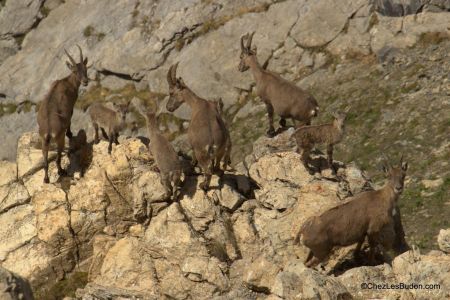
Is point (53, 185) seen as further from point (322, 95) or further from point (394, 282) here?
point (322, 95)

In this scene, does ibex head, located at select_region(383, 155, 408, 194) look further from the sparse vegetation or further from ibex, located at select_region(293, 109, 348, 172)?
the sparse vegetation

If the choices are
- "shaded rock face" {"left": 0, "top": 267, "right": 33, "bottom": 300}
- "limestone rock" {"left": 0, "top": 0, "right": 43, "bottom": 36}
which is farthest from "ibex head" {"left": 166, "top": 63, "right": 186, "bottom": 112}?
"limestone rock" {"left": 0, "top": 0, "right": 43, "bottom": 36}

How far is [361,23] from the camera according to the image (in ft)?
121

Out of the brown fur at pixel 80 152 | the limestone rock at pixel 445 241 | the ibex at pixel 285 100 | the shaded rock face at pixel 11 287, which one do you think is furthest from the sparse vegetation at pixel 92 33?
the shaded rock face at pixel 11 287

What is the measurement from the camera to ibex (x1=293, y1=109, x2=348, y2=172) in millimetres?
17359

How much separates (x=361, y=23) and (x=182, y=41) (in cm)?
964

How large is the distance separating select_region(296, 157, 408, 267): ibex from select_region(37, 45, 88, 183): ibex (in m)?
6.17

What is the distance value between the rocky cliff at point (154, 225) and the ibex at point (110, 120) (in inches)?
12.3

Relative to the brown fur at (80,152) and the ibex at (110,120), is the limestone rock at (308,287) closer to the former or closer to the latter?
the ibex at (110,120)

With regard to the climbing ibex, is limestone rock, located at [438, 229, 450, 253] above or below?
below

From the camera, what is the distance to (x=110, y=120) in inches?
739

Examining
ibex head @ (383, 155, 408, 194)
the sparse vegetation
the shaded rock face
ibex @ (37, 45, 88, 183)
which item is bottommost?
the sparse vegetation

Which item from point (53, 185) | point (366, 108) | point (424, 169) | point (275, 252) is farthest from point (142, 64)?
point (275, 252)

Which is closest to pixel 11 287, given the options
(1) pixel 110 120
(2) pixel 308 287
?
(2) pixel 308 287
